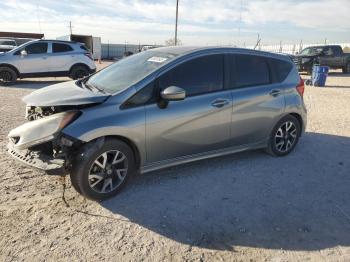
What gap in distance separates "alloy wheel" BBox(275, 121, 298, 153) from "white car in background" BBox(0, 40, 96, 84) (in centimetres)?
1192

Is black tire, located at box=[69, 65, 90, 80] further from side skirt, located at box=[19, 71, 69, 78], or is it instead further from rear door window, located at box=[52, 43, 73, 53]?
rear door window, located at box=[52, 43, 73, 53]

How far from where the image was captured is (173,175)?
5.13m

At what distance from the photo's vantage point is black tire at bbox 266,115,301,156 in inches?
234

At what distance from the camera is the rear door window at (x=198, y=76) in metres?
4.71

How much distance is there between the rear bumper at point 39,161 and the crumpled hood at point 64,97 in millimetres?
565

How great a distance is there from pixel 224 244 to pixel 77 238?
1404 millimetres

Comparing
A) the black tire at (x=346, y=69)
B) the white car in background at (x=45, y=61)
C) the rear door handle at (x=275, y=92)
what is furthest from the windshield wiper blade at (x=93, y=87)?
the black tire at (x=346, y=69)

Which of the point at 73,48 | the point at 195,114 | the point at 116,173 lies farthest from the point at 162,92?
the point at 73,48

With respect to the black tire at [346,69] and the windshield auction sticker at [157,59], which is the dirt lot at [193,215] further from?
the black tire at [346,69]

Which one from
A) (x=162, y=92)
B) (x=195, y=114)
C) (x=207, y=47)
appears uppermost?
(x=207, y=47)

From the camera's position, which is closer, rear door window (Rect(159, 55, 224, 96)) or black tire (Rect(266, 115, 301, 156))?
rear door window (Rect(159, 55, 224, 96))

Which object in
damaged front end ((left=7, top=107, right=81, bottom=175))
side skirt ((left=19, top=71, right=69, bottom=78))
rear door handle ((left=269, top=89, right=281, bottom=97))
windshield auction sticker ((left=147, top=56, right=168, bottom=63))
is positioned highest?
windshield auction sticker ((left=147, top=56, right=168, bottom=63))

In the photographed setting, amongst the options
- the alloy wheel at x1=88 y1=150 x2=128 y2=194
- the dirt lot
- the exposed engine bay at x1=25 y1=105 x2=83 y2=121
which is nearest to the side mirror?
the alloy wheel at x1=88 y1=150 x2=128 y2=194

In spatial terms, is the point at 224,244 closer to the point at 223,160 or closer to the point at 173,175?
the point at 173,175
